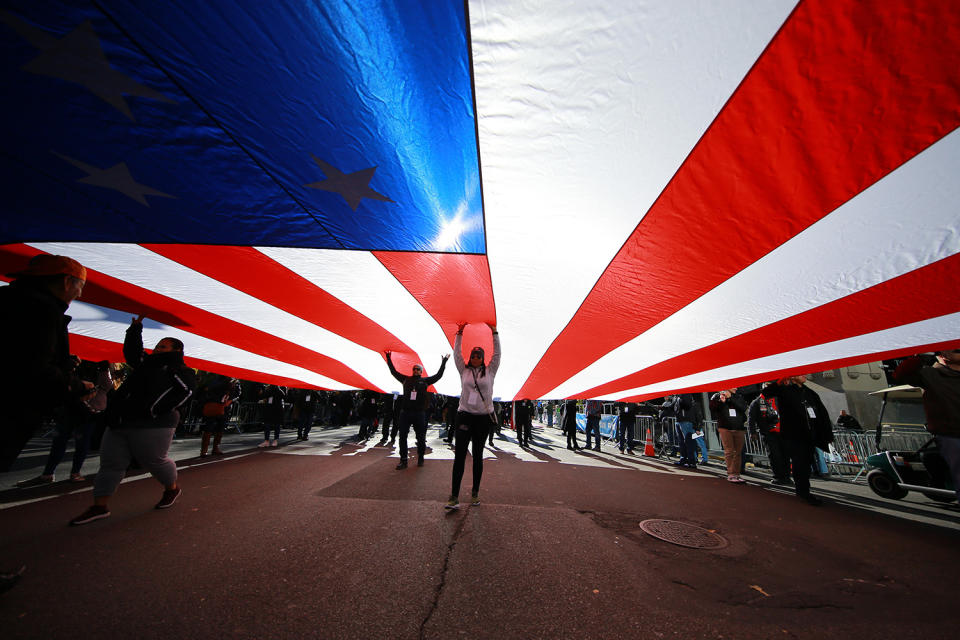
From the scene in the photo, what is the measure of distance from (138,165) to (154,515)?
2.64 m

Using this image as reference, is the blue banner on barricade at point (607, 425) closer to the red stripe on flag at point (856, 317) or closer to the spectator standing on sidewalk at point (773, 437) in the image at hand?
the spectator standing on sidewalk at point (773, 437)

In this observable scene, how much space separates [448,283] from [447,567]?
7.58 feet

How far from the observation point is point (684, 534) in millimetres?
2684

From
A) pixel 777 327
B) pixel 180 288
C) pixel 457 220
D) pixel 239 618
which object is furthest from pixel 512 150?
pixel 180 288

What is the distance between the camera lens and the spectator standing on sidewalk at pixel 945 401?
2645mm

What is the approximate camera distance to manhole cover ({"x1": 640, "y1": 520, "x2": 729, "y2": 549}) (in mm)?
2492

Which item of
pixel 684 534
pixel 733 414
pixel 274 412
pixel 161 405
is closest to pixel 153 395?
pixel 161 405

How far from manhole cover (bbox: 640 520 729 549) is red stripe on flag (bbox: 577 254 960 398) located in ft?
6.94

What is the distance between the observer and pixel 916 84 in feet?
4.42

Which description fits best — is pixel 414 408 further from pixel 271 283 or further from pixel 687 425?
pixel 687 425

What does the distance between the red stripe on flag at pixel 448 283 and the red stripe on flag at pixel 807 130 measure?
132 centimetres

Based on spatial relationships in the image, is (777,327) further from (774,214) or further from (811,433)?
(811,433)

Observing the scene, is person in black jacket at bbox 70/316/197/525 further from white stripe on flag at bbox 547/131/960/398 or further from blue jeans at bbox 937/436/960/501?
blue jeans at bbox 937/436/960/501

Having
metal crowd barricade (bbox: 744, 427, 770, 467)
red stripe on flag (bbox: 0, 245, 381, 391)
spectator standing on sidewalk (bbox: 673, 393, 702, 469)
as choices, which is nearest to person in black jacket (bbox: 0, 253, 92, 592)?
red stripe on flag (bbox: 0, 245, 381, 391)
